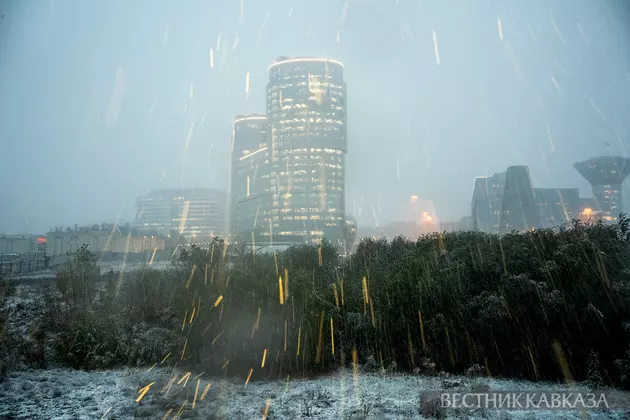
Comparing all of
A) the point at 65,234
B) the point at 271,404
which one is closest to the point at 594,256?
the point at 271,404

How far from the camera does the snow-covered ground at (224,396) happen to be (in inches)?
298

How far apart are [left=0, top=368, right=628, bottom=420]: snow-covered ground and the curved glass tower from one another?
159161mm

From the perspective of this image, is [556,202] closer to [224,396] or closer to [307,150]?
[307,150]

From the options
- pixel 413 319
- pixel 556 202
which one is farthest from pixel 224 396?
pixel 556 202

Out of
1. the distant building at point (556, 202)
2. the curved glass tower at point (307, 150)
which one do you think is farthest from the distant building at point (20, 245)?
the distant building at point (556, 202)

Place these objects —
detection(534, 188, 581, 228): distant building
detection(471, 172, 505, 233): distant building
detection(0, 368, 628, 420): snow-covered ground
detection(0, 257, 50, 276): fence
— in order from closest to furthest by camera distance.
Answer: detection(0, 368, 628, 420): snow-covered ground, detection(0, 257, 50, 276): fence, detection(534, 188, 581, 228): distant building, detection(471, 172, 505, 233): distant building

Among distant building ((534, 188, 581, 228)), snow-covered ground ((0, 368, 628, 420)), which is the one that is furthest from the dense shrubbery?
distant building ((534, 188, 581, 228))

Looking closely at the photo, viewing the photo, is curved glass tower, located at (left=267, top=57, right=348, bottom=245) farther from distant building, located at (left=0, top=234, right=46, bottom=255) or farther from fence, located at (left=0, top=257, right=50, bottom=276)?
fence, located at (left=0, top=257, right=50, bottom=276)

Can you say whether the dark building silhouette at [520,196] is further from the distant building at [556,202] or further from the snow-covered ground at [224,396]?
the snow-covered ground at [224,396]

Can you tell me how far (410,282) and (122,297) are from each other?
43.1ft

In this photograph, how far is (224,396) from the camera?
8.78 m

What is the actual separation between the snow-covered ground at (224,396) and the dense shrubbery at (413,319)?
3.22ft

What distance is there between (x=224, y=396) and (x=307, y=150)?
562 ft

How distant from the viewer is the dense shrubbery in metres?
10.1
